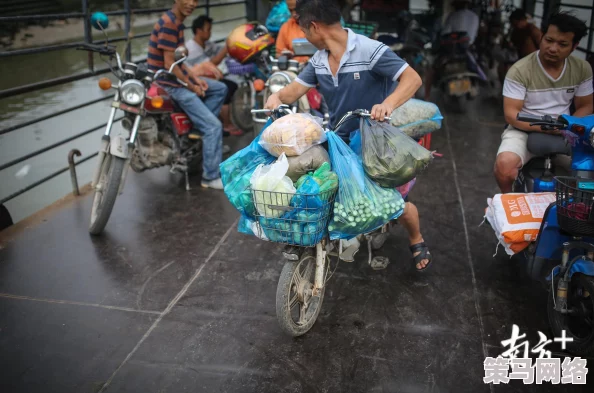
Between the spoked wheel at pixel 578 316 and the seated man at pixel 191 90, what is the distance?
3234mm

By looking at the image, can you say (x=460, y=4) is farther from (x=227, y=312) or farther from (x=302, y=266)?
(x=227, y=312)

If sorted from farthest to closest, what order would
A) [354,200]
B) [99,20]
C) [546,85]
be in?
[99,20], [546,85], [354,200]

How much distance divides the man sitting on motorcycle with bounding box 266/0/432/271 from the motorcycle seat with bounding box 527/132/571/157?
109cm

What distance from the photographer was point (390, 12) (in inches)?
401

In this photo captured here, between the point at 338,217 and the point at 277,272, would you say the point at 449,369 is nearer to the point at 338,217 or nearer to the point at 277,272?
the point at 338,217

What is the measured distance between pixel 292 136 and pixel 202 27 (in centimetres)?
378

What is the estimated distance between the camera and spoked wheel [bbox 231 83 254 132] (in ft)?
22.3

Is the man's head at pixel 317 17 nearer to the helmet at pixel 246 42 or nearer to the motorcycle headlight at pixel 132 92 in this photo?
the motorcycle headlight at pixel 132 92

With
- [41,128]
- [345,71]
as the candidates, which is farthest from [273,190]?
[41,128]

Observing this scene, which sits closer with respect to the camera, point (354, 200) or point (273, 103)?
point (354, 200)

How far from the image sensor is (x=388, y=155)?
2758mm

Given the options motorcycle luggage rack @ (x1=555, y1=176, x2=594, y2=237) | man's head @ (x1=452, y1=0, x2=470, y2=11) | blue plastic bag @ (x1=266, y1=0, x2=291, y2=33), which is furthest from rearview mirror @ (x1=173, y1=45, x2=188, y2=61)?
man's head @ (x1=452, y1=0, x2=470, y2=11)

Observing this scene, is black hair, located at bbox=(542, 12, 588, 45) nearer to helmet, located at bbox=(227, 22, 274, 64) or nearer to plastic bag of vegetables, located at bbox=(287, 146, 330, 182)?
plastic bag of vegetables, located at bbox=(287, 146, 330, 182)

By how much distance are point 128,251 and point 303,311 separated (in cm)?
168
